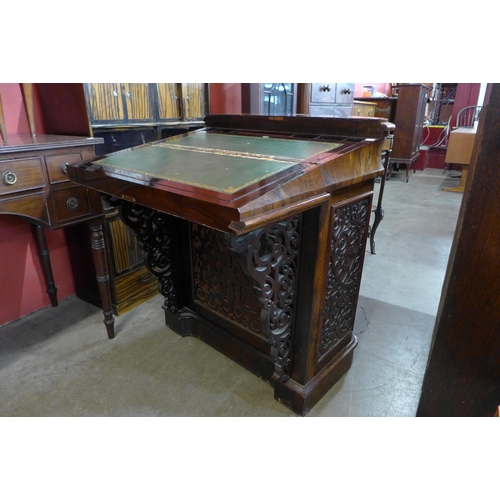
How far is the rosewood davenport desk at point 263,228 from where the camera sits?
106cm

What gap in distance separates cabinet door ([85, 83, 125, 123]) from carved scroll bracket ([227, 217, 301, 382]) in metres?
1.17

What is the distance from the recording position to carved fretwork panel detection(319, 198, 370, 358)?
1.40 metres

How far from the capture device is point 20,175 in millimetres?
1484

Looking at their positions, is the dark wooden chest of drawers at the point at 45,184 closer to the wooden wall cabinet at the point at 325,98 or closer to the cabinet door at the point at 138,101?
the cabinet door at the point at 138,101

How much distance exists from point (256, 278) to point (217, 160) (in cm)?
45

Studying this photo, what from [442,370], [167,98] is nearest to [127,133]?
[167,98]

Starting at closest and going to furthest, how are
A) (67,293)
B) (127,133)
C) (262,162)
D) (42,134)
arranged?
1. (262,162)
2. (42,134)
3. (127,133)
4. (67,293)

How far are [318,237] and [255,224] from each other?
44 cm

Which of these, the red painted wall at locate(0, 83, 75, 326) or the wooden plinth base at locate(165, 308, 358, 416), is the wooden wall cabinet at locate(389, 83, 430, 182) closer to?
the wooden plinth base at locate(165, 308, 358, 416)

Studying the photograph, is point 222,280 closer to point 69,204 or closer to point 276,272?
point 276,272

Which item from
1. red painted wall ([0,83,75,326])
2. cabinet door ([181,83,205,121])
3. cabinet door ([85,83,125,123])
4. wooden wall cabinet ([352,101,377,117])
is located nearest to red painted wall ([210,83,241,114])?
cabinet door ([181,83,205,121])

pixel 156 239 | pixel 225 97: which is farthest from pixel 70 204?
pixel 225 97

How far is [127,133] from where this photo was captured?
7.39ft

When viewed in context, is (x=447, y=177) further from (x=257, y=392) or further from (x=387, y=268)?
(x=257, y=392)
